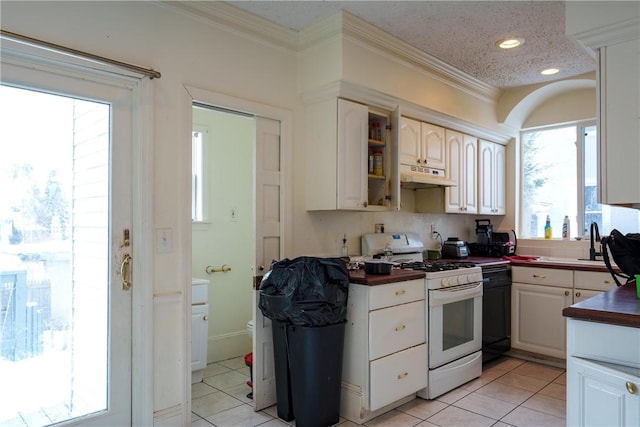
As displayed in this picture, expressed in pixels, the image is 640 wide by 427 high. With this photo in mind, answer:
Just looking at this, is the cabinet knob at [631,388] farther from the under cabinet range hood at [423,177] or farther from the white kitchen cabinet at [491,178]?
the white kitchen cabinet at [491,178]

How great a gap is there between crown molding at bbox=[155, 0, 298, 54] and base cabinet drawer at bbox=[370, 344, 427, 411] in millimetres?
2249

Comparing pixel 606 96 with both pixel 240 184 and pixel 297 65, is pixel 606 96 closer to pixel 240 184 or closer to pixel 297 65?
pixel 297 65

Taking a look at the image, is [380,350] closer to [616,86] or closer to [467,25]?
[616,86]

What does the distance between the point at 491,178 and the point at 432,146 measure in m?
1.14

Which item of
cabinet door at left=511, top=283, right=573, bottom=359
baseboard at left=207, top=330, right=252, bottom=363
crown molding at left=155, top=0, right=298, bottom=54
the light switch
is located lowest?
baseboard at left=207, top=330, right=252, bottom=363

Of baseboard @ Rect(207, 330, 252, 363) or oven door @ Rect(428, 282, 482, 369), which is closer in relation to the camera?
oven door @ Rect(428, 282, 482, 369)

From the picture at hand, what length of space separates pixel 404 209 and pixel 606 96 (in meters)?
2.02

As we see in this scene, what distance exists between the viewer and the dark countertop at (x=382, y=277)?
2.61 m

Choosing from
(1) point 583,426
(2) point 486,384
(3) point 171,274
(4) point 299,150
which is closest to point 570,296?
(2) point 486,384

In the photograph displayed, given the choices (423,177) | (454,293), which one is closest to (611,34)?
(423,177)

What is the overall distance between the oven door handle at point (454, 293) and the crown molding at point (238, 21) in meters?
2.03

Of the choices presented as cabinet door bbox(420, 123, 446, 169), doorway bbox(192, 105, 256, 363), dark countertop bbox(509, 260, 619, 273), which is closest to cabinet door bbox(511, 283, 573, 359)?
dark countertop bbox(509, 260, 619, 273)

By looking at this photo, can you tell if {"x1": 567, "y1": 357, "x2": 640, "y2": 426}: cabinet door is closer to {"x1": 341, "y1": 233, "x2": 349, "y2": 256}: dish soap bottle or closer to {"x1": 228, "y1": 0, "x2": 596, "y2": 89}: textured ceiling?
{"x1": 228, "y1": 0, "x2": 596, "y2": 89}: textured ceiling

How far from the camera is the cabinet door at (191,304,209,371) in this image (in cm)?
320
